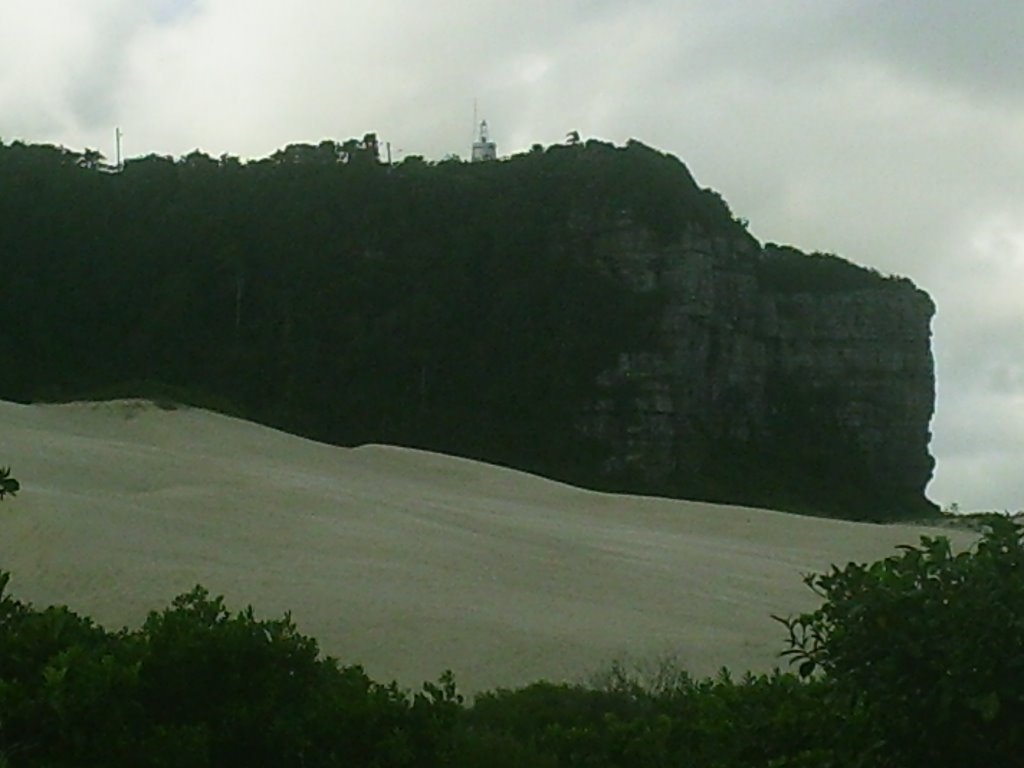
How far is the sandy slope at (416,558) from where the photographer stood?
14414 millimetres

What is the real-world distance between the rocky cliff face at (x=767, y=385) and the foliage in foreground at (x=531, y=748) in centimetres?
3550

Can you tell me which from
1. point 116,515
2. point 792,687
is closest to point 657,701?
point 792,687

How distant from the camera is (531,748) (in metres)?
7.11

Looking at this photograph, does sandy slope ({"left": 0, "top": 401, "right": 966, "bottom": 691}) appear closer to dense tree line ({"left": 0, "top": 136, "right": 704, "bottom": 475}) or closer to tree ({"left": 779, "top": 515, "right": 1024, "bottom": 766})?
tree ({"left": 779, "top": 515, "right": 1024, "bottom": 766})

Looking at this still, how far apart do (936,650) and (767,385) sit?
41.3m

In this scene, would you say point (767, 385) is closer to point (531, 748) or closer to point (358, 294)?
point (358, 294)

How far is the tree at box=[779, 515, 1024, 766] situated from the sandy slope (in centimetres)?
801

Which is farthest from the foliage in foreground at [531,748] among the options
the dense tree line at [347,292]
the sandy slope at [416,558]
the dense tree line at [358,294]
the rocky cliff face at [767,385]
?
the dense tree line at [347,292]

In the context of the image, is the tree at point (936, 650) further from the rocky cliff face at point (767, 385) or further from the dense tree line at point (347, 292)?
the dense tree line at point (347, 292)

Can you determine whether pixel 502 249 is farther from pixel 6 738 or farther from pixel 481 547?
pixel 6 738

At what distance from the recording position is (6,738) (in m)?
5.48

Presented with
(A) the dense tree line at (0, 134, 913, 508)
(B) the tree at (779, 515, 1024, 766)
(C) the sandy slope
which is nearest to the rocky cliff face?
(A) the dense tree line at (0, 134, 913, 508)

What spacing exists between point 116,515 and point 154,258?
89.0 feet

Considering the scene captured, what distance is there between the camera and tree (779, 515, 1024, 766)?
4879 millimetres
